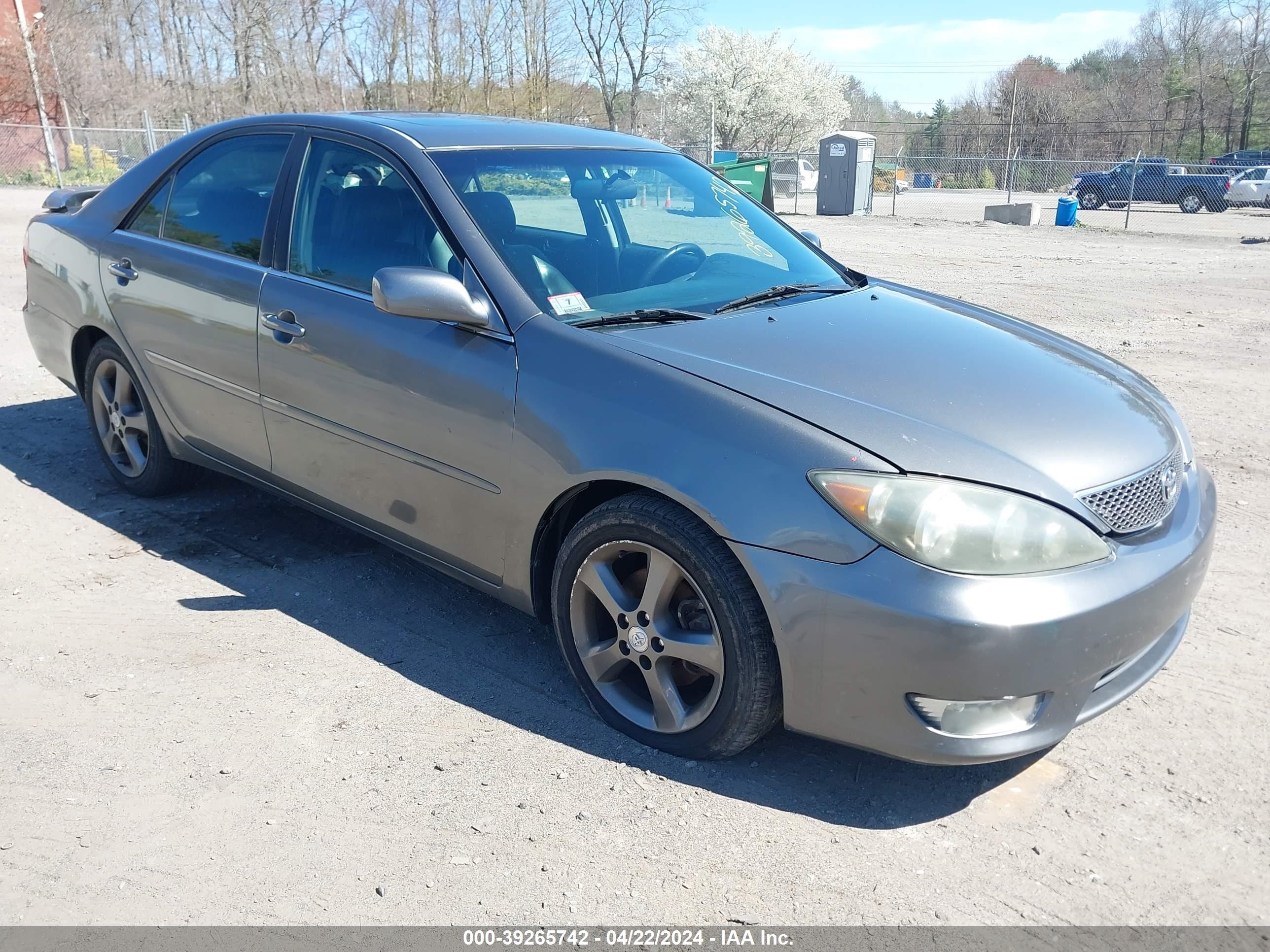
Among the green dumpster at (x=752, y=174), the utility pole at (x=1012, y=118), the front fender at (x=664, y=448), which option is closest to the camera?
the front fender at (x=664, y=448)

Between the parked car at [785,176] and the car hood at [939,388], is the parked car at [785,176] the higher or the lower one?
the higher one

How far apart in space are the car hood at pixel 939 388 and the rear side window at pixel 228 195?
70.1 inches

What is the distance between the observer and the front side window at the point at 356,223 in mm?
3414

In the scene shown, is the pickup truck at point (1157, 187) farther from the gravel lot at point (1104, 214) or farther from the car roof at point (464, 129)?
the car roof at point (464, 129)

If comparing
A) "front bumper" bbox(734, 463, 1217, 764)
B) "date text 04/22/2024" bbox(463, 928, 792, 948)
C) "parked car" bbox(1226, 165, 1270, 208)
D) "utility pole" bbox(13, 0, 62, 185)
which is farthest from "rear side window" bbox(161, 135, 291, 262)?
"utility pole" bbox(13, 0, 62, 185)

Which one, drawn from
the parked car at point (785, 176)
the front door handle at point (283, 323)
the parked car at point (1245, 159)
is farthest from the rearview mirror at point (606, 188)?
the parked car at point (1245, 159)

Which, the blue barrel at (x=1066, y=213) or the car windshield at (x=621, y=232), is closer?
the car windshield at (x=621, y=232)

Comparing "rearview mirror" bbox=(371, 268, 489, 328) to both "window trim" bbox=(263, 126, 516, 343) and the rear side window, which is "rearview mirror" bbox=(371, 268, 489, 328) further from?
the rear side window

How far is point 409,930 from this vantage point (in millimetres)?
2287

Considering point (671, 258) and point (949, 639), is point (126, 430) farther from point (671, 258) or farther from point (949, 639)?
point (949, 639)

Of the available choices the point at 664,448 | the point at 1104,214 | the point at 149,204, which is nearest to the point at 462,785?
the point at 664,448

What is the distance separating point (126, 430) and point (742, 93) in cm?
5797

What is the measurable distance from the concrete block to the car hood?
75.1 feet

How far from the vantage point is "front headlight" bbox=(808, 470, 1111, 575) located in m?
2.40
